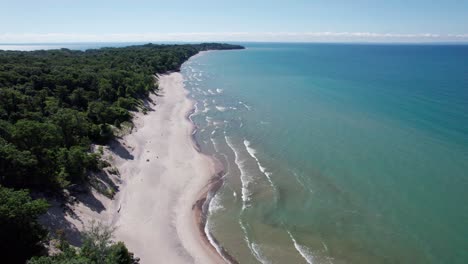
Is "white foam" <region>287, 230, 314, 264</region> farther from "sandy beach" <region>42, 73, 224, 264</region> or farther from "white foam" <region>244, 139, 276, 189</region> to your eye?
"white foam" <region>244, 139, 276, 189</region>

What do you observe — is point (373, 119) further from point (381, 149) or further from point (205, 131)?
point (205, 131)

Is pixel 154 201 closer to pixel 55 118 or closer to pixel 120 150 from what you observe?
pixel 120 150

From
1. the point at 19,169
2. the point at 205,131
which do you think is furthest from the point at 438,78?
the point at 19,169

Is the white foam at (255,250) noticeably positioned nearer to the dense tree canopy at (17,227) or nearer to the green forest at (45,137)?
the green forest at (45,137)

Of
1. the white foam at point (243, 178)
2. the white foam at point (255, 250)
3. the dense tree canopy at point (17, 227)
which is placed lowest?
the white foam at point (255, 250)

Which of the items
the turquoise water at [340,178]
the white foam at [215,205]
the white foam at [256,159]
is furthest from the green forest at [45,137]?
the white foam at [256,159]

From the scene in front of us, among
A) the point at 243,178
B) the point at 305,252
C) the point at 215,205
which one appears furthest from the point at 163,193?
the point at 305,252
